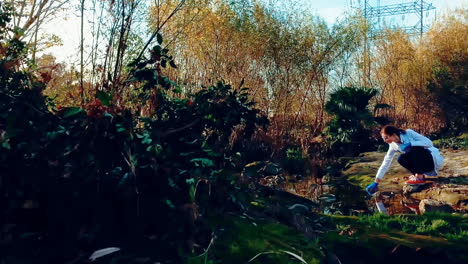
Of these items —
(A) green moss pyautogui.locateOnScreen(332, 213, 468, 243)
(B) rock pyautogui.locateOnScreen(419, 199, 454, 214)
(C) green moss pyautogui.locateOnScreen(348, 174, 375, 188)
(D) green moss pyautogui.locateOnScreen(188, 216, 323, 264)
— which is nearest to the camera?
(D) green moss pyautogui.locateOnScreen(188, 216, 323, 264)

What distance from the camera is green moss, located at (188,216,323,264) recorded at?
2344 mm

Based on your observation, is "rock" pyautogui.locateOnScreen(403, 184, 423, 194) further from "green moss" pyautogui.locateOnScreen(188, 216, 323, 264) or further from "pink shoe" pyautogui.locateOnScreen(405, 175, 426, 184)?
"green moss" pyautogui.locateOnScreen(188, 216, 323, 264)

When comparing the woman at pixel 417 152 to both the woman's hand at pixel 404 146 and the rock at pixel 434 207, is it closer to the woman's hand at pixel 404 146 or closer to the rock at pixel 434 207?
the woman's hand at pixel 404 146

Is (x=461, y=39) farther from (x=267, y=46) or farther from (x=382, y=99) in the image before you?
(x=267, y=46)

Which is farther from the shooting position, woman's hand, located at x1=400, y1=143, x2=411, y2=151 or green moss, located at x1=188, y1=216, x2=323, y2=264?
woman's hand, located at x1=400, y1=143, x2=411, y2=151

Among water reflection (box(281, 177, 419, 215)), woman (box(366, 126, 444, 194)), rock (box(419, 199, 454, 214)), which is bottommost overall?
water reflection (box(281, 177, 419, 215))

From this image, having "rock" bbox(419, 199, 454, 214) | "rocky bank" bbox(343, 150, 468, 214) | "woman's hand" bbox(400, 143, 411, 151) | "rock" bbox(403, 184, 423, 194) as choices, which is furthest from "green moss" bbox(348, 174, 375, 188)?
"rock" bbox(419, 199, 454, 214)

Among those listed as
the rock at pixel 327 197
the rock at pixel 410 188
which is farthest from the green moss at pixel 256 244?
the rock at pixel 410 188

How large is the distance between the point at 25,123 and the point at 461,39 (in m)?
15.6

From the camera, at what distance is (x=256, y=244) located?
8.21 feet

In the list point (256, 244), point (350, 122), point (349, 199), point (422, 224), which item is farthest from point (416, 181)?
point (256, 244)

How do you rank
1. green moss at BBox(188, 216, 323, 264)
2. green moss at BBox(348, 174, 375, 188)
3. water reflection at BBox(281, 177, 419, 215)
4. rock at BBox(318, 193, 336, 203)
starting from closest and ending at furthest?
1. green moss at BBox(188, 216, 323, 264)
2. water reflection at BBox(281, 177, 419, 215)
3. rock at BBox(318, 193, 336, 203)
4. green moss at BBox(348, 174, 375, 188)

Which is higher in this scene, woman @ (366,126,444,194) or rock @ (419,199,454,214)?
woman @ (366,126,444,194)

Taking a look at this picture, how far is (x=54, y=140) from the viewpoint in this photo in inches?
84.4
